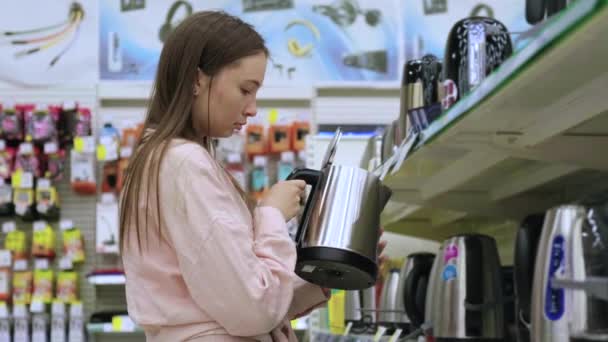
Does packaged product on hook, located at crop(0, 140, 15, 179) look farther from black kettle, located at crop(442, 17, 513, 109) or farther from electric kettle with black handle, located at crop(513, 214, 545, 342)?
electric kettle with black handle, located at crop(513, 214, 545, 342)

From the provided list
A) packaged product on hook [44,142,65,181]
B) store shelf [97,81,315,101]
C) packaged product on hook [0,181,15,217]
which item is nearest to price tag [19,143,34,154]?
packaged product on hook [44,142,65,181]

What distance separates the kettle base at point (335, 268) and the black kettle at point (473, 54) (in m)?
0.65

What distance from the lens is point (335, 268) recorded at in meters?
1.46

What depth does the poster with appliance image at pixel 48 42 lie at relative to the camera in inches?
231

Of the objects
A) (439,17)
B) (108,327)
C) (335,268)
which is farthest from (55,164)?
(335,268)

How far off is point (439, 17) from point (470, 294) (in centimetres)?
428

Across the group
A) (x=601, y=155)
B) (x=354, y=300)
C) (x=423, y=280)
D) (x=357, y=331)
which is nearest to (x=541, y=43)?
(x=601, y=155)

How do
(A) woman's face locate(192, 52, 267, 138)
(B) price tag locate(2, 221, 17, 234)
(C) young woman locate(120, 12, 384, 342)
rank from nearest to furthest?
1. (C) young woman locate(120, 12, 384, 342)
2. (A) woman's face locate(192, 52, 267, 138)
3. (B) price tag locate(2, 221, 17, 234)

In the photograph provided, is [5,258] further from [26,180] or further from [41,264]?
[26,180]

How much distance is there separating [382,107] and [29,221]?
2.26m

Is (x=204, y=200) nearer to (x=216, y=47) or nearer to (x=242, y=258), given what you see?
(x=242, y=258)

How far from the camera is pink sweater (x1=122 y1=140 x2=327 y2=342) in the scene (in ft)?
4.11

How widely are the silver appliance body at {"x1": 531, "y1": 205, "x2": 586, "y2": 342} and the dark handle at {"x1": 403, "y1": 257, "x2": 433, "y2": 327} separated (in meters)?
0.97

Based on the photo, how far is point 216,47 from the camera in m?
1.37
